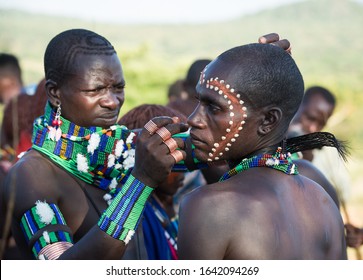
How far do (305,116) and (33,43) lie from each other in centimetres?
762

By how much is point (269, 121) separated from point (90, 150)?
1.09 m

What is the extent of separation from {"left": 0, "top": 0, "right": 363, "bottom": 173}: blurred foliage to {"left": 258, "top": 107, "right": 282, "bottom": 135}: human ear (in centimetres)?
160

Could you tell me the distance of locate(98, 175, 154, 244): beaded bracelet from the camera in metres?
2.93

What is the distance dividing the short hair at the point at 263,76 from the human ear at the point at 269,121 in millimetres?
37

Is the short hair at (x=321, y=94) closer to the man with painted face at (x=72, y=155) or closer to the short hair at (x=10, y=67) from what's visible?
the short hair at (x=10, y=67)

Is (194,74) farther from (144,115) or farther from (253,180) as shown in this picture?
(253,180)

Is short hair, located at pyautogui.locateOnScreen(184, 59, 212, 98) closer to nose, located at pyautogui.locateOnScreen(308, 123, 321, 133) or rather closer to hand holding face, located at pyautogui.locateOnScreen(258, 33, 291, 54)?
nose, located at pyautogui.locateOnScreen(308, 123, 321, 133)

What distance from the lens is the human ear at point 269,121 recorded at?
9.35ft

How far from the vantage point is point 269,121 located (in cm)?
287

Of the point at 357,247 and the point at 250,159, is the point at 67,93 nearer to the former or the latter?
the point at 250,159

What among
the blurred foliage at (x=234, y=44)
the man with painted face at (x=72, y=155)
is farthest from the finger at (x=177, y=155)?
the blurred foliage at (x=234, y=44)

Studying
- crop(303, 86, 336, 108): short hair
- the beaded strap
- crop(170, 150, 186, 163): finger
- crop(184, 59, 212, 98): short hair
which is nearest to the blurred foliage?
the beaded strap

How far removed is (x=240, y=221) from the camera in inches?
102

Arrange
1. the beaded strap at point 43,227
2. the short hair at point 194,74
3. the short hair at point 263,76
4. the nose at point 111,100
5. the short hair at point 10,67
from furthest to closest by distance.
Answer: the short hair at point 10,67 < the short hair at point 194,74 < the nose at point 111,100 < the beaded strap at point 43,227 < the short hair at point 263,76
